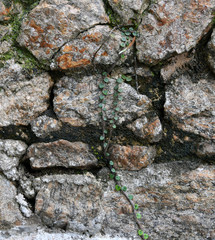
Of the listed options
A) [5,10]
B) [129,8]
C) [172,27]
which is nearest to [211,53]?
[172,27]

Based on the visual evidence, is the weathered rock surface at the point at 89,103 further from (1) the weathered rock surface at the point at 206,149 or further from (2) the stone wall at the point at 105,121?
(1) the weathered rock surface at the point at 206,149

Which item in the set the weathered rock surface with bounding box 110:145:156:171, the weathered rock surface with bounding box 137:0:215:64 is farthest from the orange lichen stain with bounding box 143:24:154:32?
the weathered rock surface with bounding box 110:145:156:171

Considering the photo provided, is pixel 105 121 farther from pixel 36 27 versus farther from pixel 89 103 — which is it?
pixel 36 27

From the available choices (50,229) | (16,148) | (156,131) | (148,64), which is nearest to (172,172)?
(156,131)

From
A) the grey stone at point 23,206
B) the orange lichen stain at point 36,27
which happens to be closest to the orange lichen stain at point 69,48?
the orange lichen stain at point 36,27

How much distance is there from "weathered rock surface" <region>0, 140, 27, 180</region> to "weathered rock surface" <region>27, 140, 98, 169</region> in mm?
49

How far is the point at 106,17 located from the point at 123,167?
63cm

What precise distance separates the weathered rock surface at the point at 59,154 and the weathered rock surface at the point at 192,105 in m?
0.40

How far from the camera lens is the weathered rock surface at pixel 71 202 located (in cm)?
95

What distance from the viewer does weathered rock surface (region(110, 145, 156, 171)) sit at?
38.2 inches

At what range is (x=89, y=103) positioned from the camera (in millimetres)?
965

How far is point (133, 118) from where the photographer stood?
0.98 metres

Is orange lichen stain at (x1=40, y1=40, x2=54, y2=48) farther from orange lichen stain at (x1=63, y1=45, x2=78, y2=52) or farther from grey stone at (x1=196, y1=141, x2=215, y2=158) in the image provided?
grey stone at (x1=196, y1=141, x2=215, y2=158)

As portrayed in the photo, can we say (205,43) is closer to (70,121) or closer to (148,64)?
(148,64)
